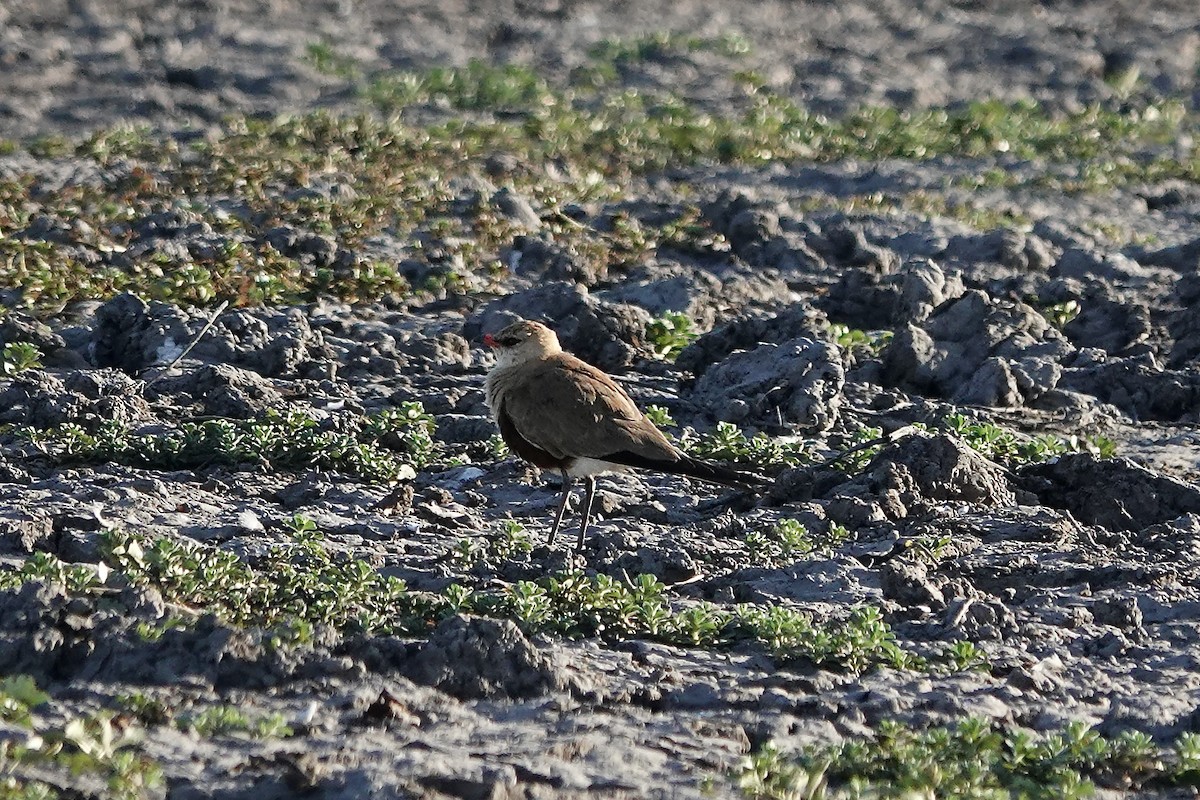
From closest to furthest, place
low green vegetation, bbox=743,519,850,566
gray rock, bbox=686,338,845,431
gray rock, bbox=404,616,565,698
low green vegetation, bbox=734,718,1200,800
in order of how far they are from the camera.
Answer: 1. low green vegetation, bbox=734,718,1200,800
2. gray rock, bbox=404,616,565,698
3. low green vegetation, bbox=743,519,850,566
4. gray rock, bbox=686,338,845,431

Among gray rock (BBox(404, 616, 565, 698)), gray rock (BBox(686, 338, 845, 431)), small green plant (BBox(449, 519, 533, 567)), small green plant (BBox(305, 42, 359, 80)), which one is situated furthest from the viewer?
small green plant (BBox(305, 42, 359, 80))

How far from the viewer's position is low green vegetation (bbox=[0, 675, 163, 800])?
202 inches

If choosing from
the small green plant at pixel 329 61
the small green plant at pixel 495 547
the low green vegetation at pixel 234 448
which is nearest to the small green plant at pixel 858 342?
→ the low green vegetation at pixel 234 448

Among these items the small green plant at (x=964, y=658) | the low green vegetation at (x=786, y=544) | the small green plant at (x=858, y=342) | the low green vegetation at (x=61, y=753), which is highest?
the small green plant at (x=858, y=342)

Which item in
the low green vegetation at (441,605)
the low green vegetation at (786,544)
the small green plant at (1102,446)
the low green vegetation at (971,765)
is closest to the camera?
the low green vegetation at (971,765)

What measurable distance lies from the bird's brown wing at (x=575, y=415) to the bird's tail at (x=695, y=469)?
0.08 ft

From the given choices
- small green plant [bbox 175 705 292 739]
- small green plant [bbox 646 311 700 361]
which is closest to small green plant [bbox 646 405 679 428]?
small green plant [bbox 646 311 700 361]

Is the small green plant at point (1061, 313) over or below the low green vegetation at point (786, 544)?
over

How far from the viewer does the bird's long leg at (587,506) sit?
758cm

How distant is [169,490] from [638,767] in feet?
10.2

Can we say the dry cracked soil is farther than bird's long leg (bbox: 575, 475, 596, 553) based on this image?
No

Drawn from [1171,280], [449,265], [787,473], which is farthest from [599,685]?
[1171,280]

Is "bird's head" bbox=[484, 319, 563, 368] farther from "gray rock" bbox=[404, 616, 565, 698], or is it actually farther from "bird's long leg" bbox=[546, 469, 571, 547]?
"gray rock" bbox=[404, 616, 565, 698]

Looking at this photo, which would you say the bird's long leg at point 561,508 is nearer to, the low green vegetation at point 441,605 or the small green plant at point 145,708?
the low green vegetation at point 441,605
